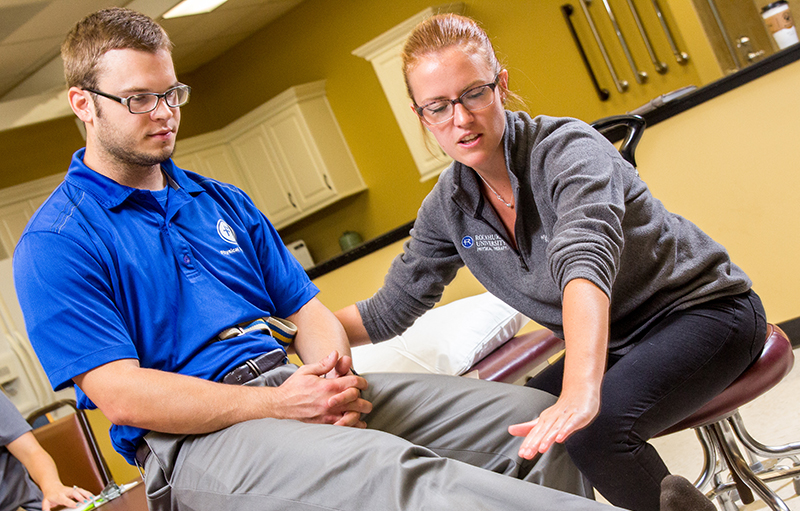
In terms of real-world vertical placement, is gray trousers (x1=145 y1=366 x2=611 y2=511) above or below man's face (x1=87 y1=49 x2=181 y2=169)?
below

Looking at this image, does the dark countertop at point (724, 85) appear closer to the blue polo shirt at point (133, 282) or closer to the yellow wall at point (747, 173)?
the yellow wall at point (747, 173)

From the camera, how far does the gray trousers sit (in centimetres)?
88

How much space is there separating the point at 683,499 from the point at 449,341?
148 centimetres

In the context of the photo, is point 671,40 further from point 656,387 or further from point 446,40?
point 656,387

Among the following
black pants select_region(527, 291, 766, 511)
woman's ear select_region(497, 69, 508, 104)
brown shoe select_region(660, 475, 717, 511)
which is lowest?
brown shoe select_region(660, 475, 717, 511)

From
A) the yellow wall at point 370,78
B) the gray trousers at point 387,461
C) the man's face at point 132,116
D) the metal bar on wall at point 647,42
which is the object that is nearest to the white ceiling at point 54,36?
the yellow wall at point 370,78

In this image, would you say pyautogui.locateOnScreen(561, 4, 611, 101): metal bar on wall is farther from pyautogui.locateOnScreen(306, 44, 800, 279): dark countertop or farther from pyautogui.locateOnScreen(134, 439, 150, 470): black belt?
pyautogui.locateOnScreen(134, 439, 150, 470): black belt

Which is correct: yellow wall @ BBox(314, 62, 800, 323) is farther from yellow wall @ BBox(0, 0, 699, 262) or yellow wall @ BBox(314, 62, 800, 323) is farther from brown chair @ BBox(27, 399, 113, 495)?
brown chair @ BBox(27, 399, 113, 495)

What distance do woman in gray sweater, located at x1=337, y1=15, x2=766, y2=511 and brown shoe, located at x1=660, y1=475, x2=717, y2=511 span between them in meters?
0.01

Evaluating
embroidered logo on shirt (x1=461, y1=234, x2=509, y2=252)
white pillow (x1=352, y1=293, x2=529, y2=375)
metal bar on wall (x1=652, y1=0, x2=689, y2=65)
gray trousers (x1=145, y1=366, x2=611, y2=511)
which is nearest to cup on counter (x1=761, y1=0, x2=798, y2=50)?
metal bar on wall (x1=652, y1=0, x2=689, y2=65)

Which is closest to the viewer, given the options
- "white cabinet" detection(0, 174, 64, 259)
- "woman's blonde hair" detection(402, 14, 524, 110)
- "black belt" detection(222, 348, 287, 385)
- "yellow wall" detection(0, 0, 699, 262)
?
"black belt" detection(222, 348, 287, 385)

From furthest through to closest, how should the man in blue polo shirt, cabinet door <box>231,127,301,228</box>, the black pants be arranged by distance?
1. cabinet door <box>231,127,301,228</box>
2. the black pants
3. the man in blue polo shirt

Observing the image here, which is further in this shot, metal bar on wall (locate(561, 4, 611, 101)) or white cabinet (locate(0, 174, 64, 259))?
white cabinet (locate(0, 174, 64, 259))

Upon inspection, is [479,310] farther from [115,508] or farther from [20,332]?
[20,332]
